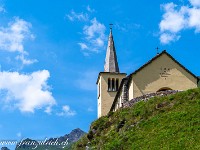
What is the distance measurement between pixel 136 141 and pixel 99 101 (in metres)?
41.0

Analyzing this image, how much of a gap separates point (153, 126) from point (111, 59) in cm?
4077

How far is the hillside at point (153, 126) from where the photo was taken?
3238 centimetres

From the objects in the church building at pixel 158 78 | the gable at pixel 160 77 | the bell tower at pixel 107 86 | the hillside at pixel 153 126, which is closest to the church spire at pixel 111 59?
the bell tower at pixel 107 86

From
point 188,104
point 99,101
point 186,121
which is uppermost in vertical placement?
point 99,101

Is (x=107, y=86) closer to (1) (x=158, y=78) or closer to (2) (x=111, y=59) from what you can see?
(2) (x=111, y=59)

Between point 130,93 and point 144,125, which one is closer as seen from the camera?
point 144,125

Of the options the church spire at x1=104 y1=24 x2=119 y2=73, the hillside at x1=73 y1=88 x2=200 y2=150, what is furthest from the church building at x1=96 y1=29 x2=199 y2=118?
the church spire at x1=104 y1=24 x2=119 y2=73

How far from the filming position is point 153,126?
36.9 m

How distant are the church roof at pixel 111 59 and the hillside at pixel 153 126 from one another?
2988 cm

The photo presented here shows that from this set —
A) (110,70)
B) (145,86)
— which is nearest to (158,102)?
(145,86)

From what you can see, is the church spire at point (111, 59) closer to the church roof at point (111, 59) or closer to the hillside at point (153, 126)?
the church roof at point (111, 59)

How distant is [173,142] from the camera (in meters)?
31.5

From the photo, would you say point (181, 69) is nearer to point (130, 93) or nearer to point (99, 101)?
point (130, 93)

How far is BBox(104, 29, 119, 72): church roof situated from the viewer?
250 feet
